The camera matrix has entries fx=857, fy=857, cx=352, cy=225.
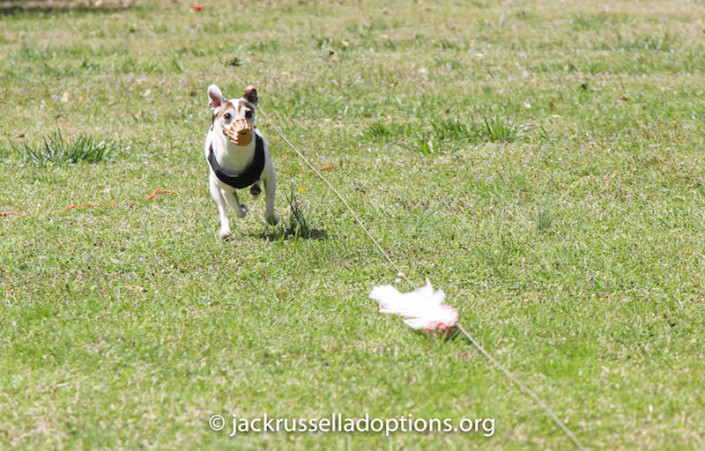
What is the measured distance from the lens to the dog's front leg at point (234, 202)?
5.53 metres

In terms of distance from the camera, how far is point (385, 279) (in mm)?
5133

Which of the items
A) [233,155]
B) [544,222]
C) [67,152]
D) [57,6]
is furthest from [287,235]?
[57,6]

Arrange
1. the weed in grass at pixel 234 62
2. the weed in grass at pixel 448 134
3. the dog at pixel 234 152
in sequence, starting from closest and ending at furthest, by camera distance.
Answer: the dog at pixel 234 152 < the weed in grass at pixel 448 134 < the weed in grass at pixel 234 62

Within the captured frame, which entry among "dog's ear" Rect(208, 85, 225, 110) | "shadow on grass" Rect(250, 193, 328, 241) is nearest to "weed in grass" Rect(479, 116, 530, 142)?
"shadow on grass" Rect(250, 193, 328, 241)

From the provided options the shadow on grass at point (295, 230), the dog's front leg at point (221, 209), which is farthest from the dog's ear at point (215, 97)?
the shadow on grass at point (295, 230)

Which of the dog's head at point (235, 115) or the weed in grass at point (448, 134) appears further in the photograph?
the weed in grass at point (448, 134)

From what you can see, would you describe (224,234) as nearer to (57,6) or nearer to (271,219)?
(271,219)

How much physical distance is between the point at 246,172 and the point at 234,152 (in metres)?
0.15

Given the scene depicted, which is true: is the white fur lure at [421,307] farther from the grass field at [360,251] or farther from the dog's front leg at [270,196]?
the dog's front leg at [270,196]

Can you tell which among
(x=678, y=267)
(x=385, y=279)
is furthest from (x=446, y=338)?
(x=678, y=267)

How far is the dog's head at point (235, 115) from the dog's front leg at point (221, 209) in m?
0.47

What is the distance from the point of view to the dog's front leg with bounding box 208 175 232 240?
5547 mm

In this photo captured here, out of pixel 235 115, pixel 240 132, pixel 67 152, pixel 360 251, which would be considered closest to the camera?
pixel 240 132

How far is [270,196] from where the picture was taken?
5.57 metres
